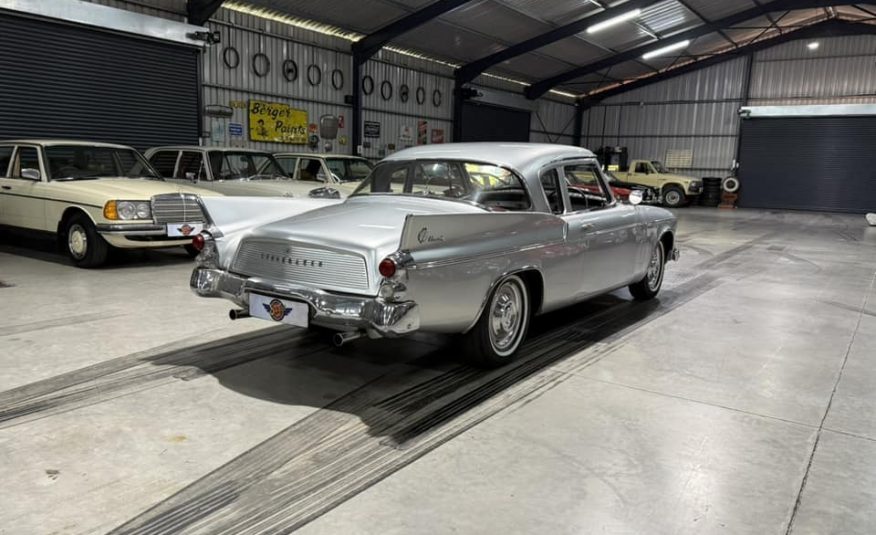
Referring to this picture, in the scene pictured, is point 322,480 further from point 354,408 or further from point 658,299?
point 658,299

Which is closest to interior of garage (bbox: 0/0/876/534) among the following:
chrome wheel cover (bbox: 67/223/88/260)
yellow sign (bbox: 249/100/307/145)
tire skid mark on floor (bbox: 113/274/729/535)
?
tire skid mark on floor (bbox: 113/274/729/535)

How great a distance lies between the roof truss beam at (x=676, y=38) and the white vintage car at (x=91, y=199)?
1996cm

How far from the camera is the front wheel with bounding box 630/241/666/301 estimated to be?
253 inches

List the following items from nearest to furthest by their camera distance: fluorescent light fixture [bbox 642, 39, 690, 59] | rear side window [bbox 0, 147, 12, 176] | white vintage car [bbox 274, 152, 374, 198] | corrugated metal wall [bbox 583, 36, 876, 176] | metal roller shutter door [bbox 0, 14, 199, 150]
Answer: rear side window [bbox 0, 147, 12, 176] → white vintage car [bbox 274, 152, 374, 198] → metal roller shutter door [bbox 0, 14, 199, 150] → fluorescent light fixture [bbox 642, 39, 690, 59] → corrugated metal wall [bbox 583, 36, 876, 176]

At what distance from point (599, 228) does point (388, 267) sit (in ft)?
7.90

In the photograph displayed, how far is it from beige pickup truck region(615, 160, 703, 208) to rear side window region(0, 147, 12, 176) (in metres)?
20.3

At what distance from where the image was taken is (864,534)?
243 centimetres

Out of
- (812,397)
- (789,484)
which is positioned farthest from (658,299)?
(789,484)

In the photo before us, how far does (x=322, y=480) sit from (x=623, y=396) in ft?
6.63

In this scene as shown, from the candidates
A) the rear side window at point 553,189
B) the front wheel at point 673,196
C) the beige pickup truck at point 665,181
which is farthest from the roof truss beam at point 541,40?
the rear side window at point 553,189

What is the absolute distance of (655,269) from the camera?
661 centimetres

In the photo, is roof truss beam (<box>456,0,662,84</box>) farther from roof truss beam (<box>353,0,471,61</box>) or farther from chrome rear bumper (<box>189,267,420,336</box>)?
chrome rear bumper (<box>189,267,420,336</box>)

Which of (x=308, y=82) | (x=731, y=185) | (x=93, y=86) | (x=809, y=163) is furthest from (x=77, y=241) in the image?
(x=809, y=163)

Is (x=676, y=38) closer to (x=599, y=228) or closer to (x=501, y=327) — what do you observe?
(x=599, y=228)
